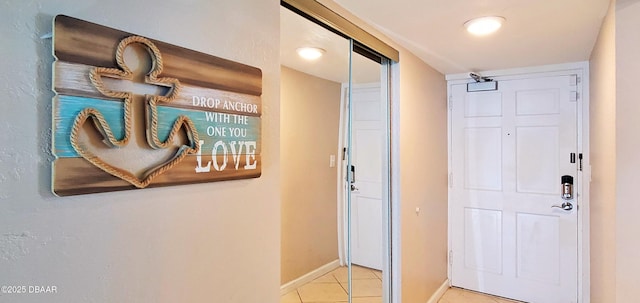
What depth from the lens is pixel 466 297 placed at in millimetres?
3359

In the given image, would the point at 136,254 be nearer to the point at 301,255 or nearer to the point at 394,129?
the point at 301,255

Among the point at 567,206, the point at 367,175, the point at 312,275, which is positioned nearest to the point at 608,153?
the point at 367,175

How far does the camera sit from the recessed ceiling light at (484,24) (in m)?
1.99

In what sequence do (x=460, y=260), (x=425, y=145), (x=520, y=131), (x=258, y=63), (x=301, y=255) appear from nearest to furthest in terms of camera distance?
1. (x=258, y=63)
2. (x=301, y=255)
3. (x=425, y=145)
4. (x=520, y=131)
5. (x=460, y=260)

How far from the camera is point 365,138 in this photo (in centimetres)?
264

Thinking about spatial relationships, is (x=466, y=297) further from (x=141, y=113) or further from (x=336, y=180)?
(x=141, y=113)

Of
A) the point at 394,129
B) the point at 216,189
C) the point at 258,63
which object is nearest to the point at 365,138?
the point at 394,129

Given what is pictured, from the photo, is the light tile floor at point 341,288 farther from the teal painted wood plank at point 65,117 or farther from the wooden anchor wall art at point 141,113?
the teal painted wood plank at point 65,117

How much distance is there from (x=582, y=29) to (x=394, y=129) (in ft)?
4.11

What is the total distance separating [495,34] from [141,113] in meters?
2.15

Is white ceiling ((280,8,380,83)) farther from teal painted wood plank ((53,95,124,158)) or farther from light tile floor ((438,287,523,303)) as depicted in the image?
light tile floor ((438,287,523,303))

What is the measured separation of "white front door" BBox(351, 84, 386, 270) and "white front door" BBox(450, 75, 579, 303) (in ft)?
4.17

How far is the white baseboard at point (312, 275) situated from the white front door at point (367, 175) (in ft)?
0.52

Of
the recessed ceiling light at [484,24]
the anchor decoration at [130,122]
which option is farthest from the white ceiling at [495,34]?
the anchor decoration at [130,122]
